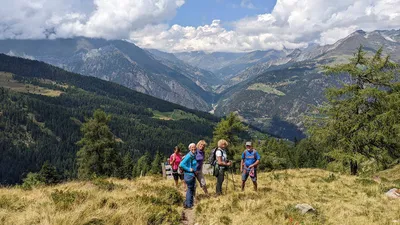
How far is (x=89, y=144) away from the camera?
39156 mm

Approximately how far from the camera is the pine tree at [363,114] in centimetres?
1870

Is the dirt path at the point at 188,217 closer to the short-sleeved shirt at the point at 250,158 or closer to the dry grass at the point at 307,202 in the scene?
the dry grass at the point at 307,202

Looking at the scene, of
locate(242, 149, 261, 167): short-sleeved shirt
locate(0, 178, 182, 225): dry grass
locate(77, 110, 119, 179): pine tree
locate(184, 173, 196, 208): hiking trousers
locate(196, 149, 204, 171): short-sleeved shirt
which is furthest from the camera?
locate(77, 110, 119, 179): pine tree

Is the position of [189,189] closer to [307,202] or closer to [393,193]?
[307,202]

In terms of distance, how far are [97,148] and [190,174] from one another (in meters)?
33.3

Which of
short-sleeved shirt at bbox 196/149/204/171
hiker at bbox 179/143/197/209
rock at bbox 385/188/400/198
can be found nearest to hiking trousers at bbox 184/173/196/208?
hiker at bbox 179/143/197/209

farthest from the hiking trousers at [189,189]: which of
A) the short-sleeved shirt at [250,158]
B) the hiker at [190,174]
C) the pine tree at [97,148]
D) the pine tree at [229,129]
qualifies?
the pine tree at [229,129]

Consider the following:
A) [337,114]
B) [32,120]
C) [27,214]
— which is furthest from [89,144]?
[32,120]

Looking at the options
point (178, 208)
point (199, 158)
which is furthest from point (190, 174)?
point (178, 208)

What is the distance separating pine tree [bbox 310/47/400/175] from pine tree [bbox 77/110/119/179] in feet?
96.0

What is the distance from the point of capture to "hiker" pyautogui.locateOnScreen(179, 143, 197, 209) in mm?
9648

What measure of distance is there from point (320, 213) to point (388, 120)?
13068 millimetres

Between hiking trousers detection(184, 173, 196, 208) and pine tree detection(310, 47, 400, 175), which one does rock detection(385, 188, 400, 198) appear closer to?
pine tree detection(310, 47, 400, 175)

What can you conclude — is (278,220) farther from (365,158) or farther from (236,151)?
(236,151)
